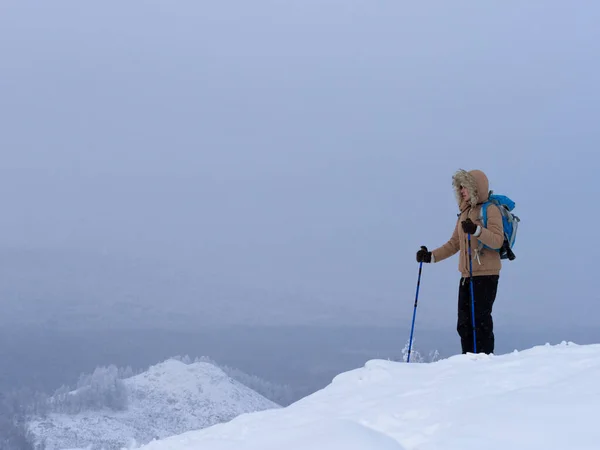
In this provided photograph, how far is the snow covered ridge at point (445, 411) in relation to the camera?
4.08 metres

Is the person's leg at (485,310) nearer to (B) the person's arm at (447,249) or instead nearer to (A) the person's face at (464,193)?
(B) the person's arm at (447,249)

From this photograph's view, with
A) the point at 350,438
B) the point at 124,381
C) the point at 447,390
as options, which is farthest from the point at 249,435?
the point at 124,381

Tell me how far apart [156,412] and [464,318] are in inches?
6064

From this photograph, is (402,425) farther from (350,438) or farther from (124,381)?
(124,381)

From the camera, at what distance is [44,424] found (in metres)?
131

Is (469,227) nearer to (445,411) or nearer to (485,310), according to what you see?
(485,310)

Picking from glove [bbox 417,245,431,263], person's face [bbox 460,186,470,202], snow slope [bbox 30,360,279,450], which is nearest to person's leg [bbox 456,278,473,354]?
glove [bbox 417,245,431,263]

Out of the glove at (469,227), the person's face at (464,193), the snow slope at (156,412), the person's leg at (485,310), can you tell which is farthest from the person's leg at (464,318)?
the snow slope at (156,412)

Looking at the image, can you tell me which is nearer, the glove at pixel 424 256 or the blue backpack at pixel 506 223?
the blue backpack at pixel 506 223

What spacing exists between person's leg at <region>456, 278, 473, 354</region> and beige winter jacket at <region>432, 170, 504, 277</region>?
8.3 inches

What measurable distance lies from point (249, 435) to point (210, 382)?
587 feet

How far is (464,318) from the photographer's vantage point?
880cm

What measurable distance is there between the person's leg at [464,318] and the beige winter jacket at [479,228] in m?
0.21

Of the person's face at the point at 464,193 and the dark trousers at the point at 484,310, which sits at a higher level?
the person's face at the point at 464,193
